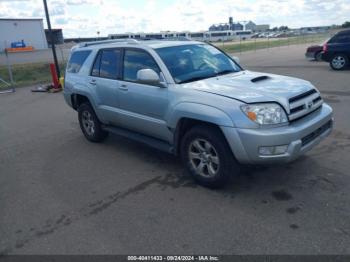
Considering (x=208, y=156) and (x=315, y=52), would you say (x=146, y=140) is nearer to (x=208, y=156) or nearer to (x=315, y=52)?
(x=208, y=156)

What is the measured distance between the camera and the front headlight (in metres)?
3.60

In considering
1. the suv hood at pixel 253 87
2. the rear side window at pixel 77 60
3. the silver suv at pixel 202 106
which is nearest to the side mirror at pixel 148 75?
the silver suv at pixel 202 106

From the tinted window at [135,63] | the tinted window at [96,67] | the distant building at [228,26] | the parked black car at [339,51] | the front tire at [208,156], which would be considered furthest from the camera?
the distant building at [228,26]

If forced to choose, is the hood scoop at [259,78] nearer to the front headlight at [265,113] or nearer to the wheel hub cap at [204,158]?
the front headlight at [265,113]

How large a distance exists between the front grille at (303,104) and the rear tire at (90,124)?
142 inches

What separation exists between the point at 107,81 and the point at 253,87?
2565 mm

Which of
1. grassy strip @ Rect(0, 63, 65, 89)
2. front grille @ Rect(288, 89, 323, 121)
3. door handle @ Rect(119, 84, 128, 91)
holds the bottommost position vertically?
grassy strip @ Rect(0, 63, 65, 89)

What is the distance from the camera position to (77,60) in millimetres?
6422

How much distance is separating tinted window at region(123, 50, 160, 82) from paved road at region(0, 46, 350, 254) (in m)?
1.38

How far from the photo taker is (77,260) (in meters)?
3.02

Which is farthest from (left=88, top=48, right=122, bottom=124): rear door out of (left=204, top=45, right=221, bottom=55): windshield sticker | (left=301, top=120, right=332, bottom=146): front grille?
(left=301, top=120, right=332, bottom=146): front grille

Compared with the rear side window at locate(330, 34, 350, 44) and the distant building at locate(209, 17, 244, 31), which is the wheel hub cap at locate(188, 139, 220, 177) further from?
the distant building at locate(209, 17, 244, 31)

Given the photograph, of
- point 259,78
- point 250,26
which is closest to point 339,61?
point 259,78

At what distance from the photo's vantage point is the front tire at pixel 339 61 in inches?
563
